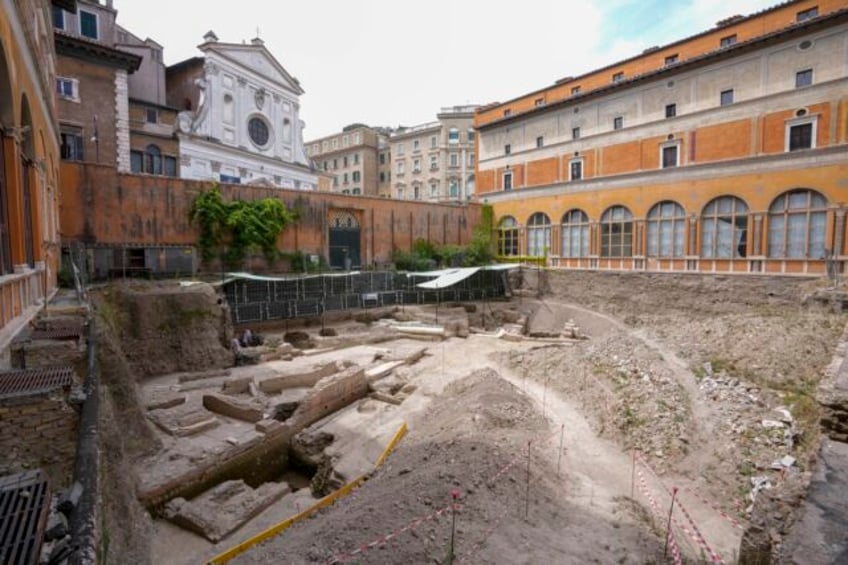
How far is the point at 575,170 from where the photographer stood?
102 ft

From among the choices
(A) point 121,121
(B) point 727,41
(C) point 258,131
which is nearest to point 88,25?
(A) point 121,121

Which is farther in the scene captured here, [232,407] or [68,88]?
[68,88]

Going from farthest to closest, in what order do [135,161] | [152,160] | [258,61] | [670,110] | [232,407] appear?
1. [258,61]
2. [152,160]
3. [135,161]
4. [670,110]
5. [232,407]

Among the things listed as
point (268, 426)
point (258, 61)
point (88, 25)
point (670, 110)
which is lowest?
point (268, 426)

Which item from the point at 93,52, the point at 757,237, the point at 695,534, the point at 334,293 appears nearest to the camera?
the point at 695,534

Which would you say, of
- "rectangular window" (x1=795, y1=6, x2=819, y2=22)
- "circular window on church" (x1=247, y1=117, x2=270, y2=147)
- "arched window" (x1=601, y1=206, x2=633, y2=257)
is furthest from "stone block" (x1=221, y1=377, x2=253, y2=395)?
"rectangular window" (x1=795, y1=6, x2=819, y2=22)

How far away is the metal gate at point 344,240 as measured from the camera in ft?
94.9

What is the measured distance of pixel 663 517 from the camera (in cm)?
805

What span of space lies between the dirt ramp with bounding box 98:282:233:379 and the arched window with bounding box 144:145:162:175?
15.8 metres

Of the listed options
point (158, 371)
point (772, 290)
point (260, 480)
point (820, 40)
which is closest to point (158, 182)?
point (158, 371)

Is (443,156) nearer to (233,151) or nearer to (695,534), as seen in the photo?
(233,151)

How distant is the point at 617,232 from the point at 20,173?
93.8ft

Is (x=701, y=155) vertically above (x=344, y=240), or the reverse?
(x=701, y=155)

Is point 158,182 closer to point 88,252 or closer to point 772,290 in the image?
point 88,252
